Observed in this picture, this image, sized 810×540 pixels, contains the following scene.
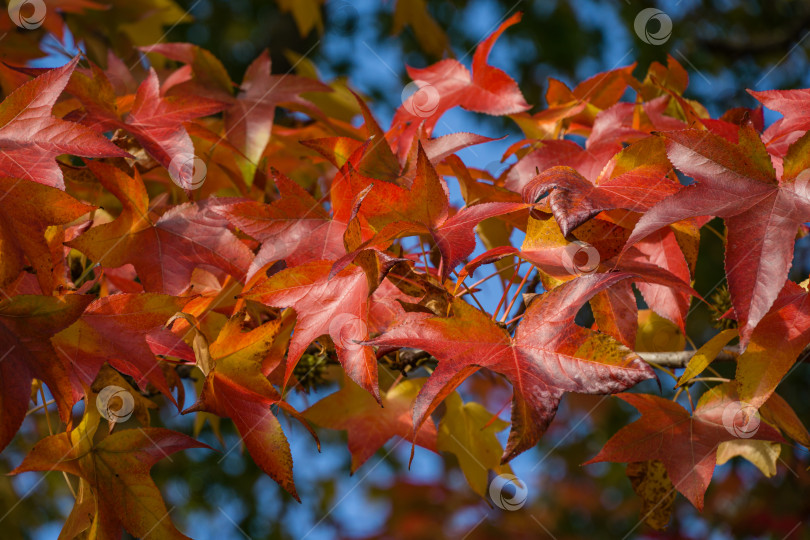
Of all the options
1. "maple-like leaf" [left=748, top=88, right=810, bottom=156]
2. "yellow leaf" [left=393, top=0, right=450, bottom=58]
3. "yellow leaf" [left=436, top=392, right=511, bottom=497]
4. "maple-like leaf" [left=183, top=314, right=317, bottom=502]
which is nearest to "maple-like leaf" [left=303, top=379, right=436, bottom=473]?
"yellow leaf" [left=436, top=392, right=511, bottom=497]

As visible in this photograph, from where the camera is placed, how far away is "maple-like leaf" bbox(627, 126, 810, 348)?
0.56 meters

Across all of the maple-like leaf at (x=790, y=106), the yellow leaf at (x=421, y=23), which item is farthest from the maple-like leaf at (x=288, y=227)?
the yellow leaf at (x=421, y=23)

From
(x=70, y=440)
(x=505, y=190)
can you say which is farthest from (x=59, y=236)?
(x=505, y=190)

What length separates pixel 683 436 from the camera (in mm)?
788

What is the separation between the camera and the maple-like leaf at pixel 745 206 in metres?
0.56

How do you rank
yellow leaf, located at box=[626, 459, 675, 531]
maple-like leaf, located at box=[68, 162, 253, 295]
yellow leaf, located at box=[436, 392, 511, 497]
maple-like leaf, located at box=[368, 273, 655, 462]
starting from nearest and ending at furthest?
maple-like leaf, located at box=[368, 273, 655, 462], maple-like leaf, located at box=[68, 162, 253, 295], yellow leaf, located at box=[626, 459, 675, 531], yellow leaf, located at box=[436, 392, 511, 497]

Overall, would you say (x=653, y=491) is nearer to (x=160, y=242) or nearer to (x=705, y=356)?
(x=705, y=356)

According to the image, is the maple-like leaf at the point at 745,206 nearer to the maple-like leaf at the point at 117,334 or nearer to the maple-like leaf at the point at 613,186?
the maple-like leaf at the point at 613,186

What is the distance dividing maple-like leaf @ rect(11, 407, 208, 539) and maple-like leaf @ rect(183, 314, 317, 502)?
6 cm

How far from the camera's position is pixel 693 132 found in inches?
25.5

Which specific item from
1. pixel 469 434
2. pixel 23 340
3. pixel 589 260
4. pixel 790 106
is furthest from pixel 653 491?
pixel 23 340

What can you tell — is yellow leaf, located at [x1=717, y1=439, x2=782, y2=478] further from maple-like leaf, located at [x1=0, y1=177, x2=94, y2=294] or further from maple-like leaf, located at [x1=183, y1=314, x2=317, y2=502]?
maple-like leaf, located at [x1=0, y1=177, x2=94, y2=294]

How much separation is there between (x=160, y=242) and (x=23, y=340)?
0.21 meters

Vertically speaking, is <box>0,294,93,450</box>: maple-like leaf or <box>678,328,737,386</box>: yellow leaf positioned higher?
<box>0,294,93,450</box>: maple-like leaf
